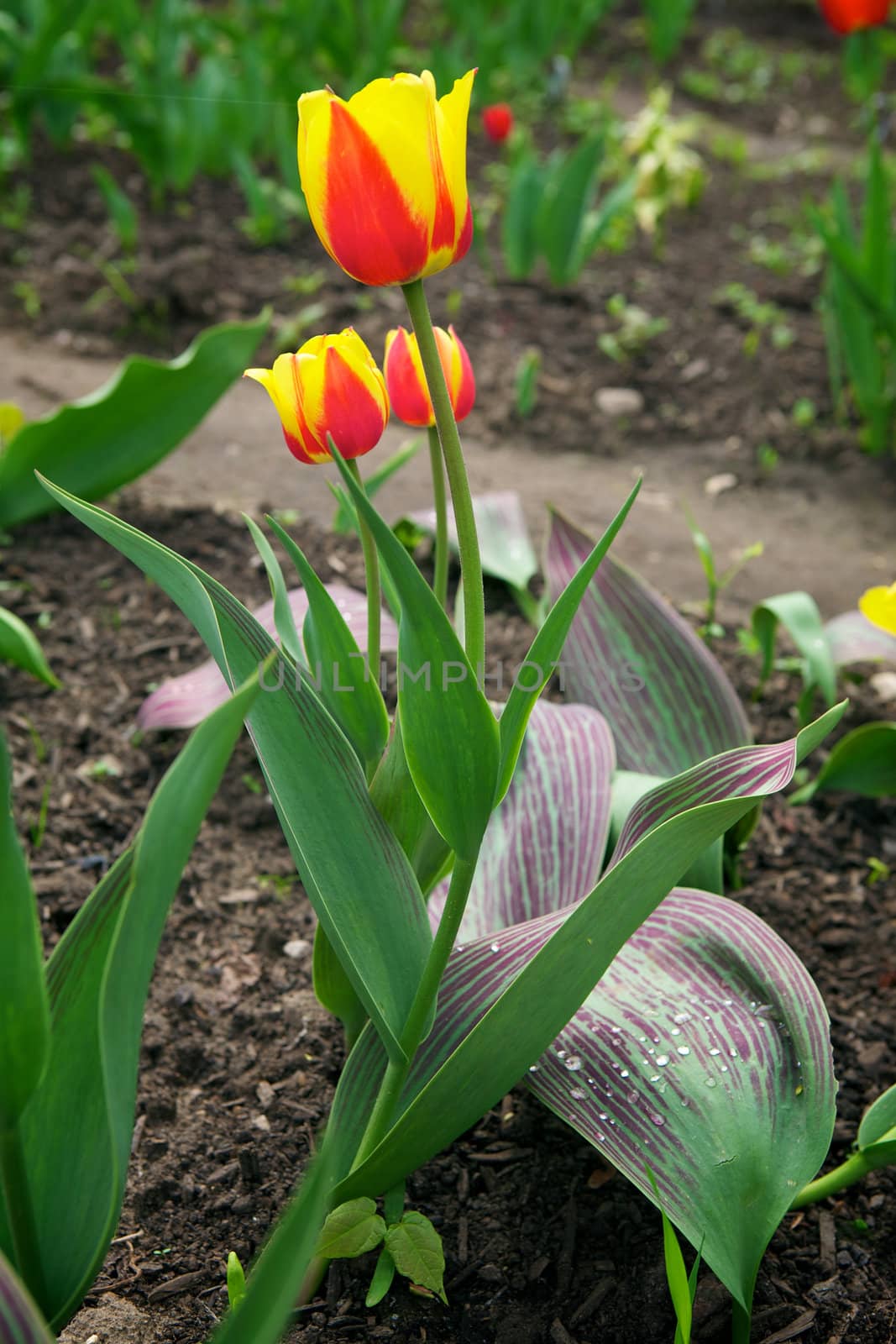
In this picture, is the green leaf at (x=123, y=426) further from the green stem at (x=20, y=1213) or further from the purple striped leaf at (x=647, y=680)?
the green stem at (x=20, y=1213)

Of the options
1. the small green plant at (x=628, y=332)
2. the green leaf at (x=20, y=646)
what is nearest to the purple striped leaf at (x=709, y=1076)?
the green leaf at (x=20, y=646)

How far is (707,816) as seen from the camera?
35.1 inches

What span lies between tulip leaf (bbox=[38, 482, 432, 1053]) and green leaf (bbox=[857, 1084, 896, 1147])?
43cm

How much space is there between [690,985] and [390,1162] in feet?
1.10

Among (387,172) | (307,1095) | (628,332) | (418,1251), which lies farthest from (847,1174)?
(628,332)

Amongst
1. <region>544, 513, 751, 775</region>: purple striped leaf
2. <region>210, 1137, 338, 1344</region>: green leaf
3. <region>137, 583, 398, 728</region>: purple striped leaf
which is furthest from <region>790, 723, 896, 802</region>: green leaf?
<region>210, 1137, 338, 1344</region>: green leaf

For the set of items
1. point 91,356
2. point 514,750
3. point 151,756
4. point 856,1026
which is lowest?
point 856,1026

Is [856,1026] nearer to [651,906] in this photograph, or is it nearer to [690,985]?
[690,985]

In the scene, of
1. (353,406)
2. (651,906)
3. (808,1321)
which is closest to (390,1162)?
(651,906)

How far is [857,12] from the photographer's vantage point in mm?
3094

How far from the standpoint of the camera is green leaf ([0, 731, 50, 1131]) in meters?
0.67

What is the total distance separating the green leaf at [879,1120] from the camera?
1050 millimetres

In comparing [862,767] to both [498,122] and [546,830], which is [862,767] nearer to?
[546,830]

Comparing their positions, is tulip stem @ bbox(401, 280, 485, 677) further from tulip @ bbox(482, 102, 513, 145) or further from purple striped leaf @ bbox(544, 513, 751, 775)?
tulip @ bbox(482, 102, 513, 145)
